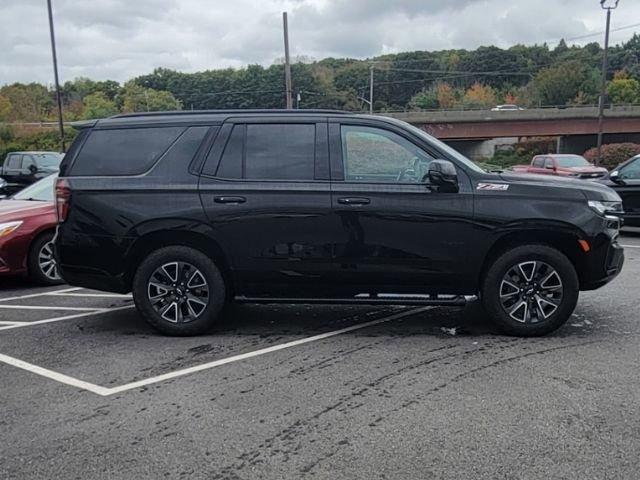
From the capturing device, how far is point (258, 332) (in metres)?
5.71

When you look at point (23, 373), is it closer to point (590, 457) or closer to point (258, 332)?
point (258, 332)

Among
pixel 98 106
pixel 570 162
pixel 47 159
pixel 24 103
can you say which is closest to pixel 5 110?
pixel 24 103

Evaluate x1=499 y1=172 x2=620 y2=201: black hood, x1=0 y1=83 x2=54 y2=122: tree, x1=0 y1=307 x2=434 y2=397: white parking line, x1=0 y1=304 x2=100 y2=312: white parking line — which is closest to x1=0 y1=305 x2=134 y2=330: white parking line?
x1=0 y1=304 x2=100 y2=312: white parking line

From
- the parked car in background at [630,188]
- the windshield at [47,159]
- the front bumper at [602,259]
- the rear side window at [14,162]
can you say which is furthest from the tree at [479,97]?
the front bumper at [602,259]

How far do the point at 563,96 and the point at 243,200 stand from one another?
10407 centimetres

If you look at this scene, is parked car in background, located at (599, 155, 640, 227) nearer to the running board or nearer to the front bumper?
the front bumper

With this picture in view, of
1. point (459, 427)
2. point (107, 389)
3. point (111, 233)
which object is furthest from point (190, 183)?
point (459, 427)

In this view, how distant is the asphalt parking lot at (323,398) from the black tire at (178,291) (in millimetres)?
165

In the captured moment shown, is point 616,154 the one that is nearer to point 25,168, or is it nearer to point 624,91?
point 25,168

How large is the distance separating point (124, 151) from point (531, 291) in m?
3.89

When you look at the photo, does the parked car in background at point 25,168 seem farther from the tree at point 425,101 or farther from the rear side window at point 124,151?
the tree at point 425,101

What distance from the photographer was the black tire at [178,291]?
5.45m

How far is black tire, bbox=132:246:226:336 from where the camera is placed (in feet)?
17.9

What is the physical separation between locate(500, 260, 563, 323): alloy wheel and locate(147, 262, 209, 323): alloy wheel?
2.70m
